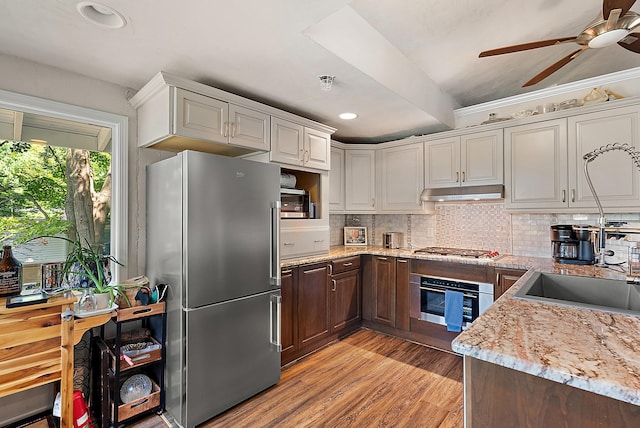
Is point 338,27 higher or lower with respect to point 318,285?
higher

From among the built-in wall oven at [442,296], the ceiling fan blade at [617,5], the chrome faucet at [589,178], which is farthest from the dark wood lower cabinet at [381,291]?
the ceiling fan blade at [617,5]

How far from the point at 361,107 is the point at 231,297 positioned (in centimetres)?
201

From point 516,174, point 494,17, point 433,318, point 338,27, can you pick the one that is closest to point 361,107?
point 338,27

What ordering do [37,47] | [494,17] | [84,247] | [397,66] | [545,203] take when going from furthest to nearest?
1. [545,203]
2. [397,66]
3. [84,247]
4. [494,17]
5. [37,47]

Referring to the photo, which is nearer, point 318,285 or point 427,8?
point 427,8

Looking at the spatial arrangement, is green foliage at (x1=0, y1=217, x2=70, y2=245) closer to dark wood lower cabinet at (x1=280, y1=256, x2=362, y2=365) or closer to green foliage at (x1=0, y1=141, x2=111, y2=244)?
green foliage at (x1=0, y1=141, x2=111, y2=244)

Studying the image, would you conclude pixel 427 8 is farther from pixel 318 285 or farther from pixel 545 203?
pixel 318 285

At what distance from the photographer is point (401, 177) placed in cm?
380

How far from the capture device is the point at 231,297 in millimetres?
2174

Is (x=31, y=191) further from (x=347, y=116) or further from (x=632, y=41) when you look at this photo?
(x=632, y=41)

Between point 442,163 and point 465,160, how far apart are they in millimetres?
236

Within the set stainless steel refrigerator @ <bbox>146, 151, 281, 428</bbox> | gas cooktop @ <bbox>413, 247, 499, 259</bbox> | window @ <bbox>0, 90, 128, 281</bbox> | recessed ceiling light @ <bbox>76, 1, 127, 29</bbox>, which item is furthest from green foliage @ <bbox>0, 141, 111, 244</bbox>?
gas cooktop @ <bbox>413, 247, 499, 259</bbox>

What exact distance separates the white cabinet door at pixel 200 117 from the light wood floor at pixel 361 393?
6.32 ft

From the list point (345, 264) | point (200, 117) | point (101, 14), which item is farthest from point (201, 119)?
point (345, 264)
